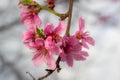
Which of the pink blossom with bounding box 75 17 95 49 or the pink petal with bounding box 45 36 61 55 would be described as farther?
the pink blossom with bounding box 75 17 95 49

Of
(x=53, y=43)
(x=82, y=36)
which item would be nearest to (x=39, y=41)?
(x=53, y=43)

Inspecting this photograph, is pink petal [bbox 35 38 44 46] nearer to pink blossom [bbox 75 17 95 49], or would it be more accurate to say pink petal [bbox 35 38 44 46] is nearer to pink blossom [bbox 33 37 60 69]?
pink blossom [bbox 33 37 60 69]

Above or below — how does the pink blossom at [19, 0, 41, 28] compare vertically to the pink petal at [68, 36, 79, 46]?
above

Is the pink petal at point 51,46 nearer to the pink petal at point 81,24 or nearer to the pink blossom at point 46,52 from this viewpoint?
the pink blossom at point 46,52

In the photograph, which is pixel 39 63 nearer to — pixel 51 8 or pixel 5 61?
pixel 51 8

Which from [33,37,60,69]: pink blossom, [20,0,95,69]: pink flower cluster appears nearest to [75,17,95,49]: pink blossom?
[20,0,95,69]: pink flower cluster

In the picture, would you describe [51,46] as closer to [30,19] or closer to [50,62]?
[50,62]
